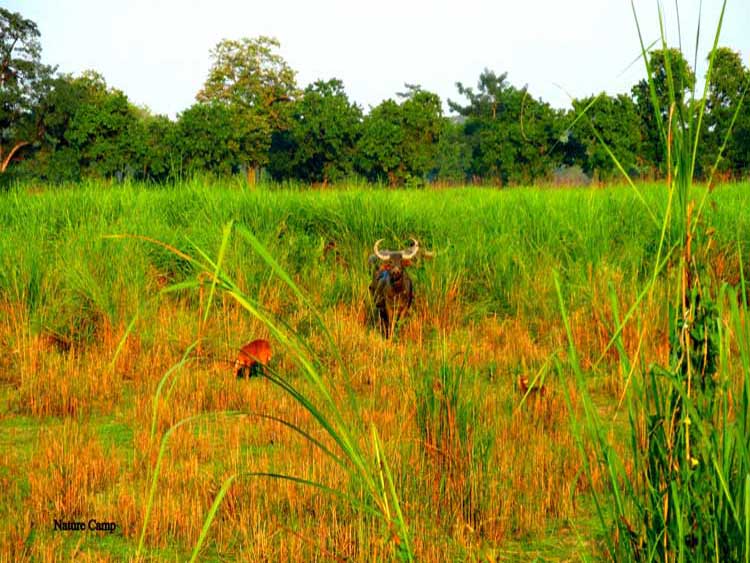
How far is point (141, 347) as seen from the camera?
725cm

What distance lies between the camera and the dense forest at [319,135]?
36.3 m

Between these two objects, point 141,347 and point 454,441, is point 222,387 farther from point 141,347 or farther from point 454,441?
point 454,441

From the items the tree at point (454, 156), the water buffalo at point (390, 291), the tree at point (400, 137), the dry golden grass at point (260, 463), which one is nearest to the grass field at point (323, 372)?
the dry golden grass at point (260, 463)

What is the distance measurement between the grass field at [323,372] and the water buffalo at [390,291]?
0.77ft

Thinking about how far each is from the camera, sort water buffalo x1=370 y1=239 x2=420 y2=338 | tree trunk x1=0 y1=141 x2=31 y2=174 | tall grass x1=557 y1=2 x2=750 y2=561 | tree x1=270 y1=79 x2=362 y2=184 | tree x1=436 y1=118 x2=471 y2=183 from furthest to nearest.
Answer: tree x1=436 y1=118 x2=471 y2=183, tree trunk x1=0 y1=141 x2=31 y2=174, tree x1=270 y1=79 x2=362 y2=184, water buffalo x1=370 y1=239 x2=420 y2=338, tall grass x1=557 y1=2 x2=750 y2=561

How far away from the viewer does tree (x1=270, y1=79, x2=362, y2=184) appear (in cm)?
4153

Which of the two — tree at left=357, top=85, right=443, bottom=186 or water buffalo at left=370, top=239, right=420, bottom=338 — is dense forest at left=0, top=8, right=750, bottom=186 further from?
water buffalo at left=370, top=239, right=420, bottom=338

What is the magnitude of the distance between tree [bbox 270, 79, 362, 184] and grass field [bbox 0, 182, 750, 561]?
28872mm

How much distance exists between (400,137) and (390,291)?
34015mm

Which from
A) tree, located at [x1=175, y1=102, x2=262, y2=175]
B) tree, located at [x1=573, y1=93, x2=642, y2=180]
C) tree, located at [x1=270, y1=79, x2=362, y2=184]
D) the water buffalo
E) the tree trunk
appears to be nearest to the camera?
the water buffalo

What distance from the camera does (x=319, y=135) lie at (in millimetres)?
42062

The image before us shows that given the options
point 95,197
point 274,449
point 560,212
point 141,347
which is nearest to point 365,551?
point 274,449

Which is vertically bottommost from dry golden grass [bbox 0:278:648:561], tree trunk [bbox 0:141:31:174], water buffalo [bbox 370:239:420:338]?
dry golden grass [bbox 0:278:648:561]

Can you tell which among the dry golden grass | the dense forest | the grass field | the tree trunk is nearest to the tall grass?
the grass field
